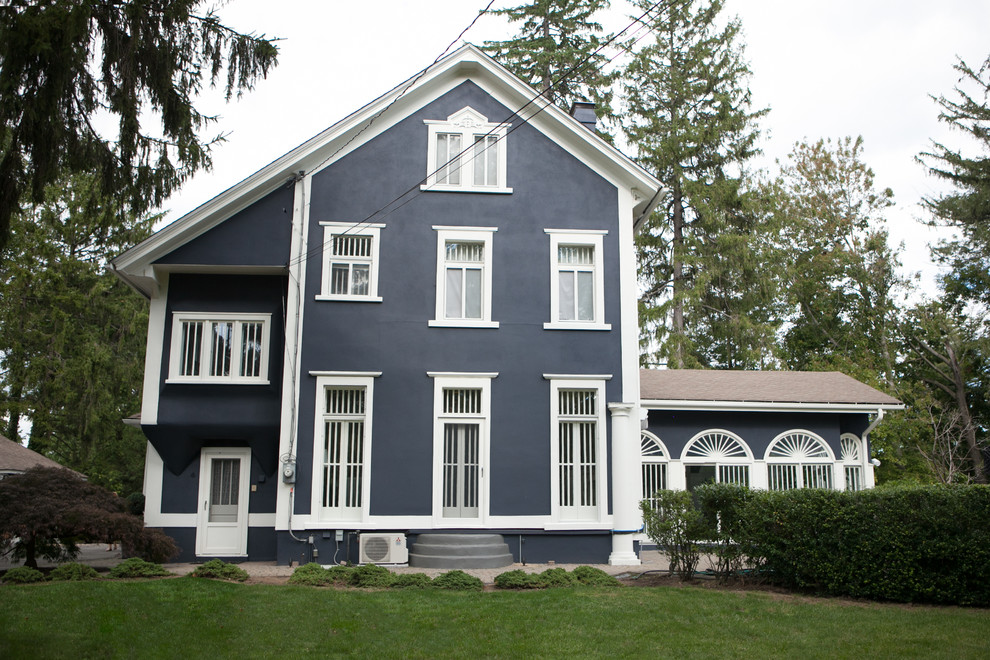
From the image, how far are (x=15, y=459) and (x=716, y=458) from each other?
21233 mm

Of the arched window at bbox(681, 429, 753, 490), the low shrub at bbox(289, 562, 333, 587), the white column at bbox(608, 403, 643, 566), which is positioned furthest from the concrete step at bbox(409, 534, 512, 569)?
the arched window at bbox(681, 429, 753, 490)

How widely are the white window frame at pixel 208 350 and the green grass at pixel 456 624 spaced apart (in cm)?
507

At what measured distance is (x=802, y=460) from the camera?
60.2 feet

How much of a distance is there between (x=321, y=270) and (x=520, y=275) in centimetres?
367

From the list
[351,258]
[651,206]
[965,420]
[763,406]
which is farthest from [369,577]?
[965,420]

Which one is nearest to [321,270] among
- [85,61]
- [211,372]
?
[211,372]

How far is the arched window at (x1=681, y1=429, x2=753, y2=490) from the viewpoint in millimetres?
18219

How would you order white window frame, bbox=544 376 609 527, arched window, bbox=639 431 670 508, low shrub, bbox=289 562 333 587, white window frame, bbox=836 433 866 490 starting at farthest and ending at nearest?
white window frame, bbox=836 433 866 490 < arched window, bbox=639 431 670 508 < white window frame, bbox=544 376 609 527 < low shrub, bbox=289 562 333 587

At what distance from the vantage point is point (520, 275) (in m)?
15.4

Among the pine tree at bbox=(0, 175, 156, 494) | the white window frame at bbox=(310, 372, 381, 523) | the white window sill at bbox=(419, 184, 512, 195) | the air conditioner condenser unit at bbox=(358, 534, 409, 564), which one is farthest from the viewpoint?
the pine tree at bbox=(0, 175, 156, 494)

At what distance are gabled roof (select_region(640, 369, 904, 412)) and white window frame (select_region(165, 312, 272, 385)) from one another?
7851 mm

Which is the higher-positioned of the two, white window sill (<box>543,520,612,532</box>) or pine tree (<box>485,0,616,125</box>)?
pine tree (<box>485,0,616,125</box>)

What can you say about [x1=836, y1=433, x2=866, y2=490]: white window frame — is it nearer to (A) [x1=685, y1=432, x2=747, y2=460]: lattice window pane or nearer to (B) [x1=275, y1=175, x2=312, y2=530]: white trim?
(A) [x1=685, y1=432, x2=747, y2=460]: lattice window pane

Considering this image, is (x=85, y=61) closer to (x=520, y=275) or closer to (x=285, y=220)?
(x=285, y=220)
